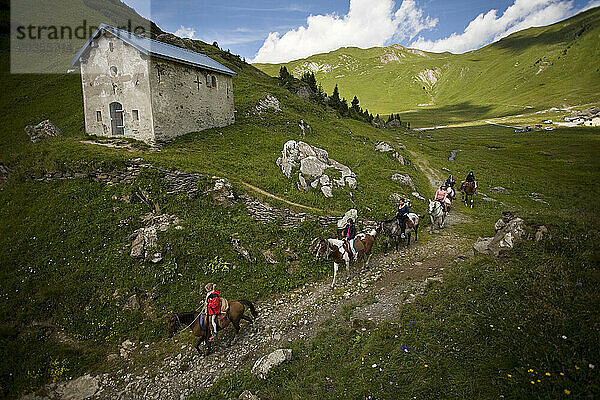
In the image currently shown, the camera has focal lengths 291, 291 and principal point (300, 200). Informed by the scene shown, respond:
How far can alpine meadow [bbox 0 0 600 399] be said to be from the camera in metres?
8.11

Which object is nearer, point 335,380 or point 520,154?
point 335,380

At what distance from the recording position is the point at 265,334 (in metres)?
12.0

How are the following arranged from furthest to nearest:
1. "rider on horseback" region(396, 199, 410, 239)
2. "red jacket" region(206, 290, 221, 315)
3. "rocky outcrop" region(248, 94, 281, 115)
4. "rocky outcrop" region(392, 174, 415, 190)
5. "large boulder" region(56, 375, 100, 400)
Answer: "rocky outcrop" region(248, 94, 281, 115), "rocky outcrop" region(392, 174, 415, 190), "rider on horseback" region(396, 199, 410, 239), "red jacket" region(206, 290, 221, 315), "large boulder" region(56, 375, 100, 400)

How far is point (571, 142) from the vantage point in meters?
59.2

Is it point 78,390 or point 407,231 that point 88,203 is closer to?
point 78,390

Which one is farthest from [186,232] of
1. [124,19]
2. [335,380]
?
[124,19]

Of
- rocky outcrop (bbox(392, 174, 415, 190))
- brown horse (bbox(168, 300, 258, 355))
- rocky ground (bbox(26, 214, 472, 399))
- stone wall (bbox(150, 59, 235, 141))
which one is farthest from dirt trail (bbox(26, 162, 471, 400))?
stone wall (bbox(150, 59, 235, 141))

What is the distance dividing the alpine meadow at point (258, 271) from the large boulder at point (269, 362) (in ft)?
0.20

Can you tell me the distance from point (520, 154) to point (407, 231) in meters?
47.8

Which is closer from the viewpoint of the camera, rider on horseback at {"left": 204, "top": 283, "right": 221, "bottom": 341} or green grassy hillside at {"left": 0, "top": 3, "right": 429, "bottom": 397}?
rider on horseback at {"left": 204, "top": 283, "right": 221, "bottom": 341}

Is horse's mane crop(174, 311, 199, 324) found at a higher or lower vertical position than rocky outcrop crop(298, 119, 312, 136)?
lower

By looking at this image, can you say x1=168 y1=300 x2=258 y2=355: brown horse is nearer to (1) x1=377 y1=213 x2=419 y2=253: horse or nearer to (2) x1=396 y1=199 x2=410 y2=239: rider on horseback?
(1) x1=377 y1=213 x2=419 y2=253: horse

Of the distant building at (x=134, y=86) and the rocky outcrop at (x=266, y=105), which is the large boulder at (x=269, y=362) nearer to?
the distant building at (x=134, y=86)

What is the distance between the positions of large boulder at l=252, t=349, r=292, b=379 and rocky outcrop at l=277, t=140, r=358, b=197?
42.3 ft
